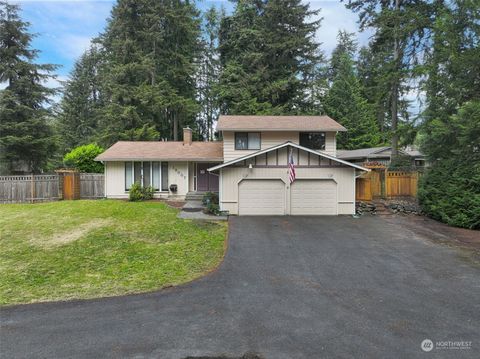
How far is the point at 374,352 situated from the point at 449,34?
15.7m

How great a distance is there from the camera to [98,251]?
7965 millimetres

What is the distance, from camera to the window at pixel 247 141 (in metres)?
15.6

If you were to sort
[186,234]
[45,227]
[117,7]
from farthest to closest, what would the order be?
1. [117,7]
2. [45,227]
3. [186,234]

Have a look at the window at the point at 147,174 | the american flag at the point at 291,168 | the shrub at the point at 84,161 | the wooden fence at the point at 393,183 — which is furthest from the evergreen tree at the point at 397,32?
the shrub at the point at 84,161

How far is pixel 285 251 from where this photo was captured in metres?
8.16

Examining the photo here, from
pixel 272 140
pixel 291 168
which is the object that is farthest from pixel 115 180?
pixel 291 168

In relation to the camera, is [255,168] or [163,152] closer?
[255,168]

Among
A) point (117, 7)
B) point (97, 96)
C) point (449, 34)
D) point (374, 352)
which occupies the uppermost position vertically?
point (117, 7)

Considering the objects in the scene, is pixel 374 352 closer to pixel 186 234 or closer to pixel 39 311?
pixel 39 311

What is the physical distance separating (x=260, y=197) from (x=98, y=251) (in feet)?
24.9

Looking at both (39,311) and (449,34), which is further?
(449,34)

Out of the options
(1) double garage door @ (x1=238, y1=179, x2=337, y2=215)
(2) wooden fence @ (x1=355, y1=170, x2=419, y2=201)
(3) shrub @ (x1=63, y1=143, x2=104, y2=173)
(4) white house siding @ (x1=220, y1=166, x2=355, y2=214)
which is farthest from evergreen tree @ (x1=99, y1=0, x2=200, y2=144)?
(2) wooden fence @ (x1=355, y1=170, x2=419, y2=201)

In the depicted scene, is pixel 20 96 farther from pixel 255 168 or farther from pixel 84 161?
pixel 255 168

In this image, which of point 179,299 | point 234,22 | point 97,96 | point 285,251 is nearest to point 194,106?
point 234,22
